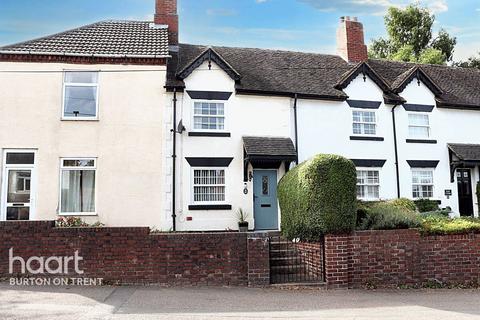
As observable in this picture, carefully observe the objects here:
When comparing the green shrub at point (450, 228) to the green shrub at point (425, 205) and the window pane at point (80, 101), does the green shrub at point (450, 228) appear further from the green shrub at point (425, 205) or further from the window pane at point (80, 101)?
the window pane at point (80, 101)

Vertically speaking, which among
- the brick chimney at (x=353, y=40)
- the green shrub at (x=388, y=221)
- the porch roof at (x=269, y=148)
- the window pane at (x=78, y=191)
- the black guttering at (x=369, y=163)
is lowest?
the green shrub at (x=388, y=221)

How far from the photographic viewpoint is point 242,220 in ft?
48.0

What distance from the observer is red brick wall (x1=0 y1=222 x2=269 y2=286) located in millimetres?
8906

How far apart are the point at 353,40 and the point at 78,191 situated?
13.9 metres

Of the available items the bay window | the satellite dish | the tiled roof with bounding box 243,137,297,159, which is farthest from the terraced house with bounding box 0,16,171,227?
the tiled roof with bounding box 243,137,297,159

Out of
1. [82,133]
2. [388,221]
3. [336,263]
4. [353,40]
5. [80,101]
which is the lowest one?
[336,263]

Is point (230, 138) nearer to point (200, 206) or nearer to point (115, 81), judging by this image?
point (200, 206)

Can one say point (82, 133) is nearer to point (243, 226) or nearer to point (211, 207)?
point (211, 207)

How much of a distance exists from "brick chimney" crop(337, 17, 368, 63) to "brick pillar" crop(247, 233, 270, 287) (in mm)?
13279

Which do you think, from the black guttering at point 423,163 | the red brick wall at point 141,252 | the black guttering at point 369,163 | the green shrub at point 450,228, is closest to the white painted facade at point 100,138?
the red brick wall at point 141,252

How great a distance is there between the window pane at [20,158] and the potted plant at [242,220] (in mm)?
7242

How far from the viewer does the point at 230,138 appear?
1528 cm

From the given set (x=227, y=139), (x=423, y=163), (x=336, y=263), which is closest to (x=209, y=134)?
(x=227, y=139)

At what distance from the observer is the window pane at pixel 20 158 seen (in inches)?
547
